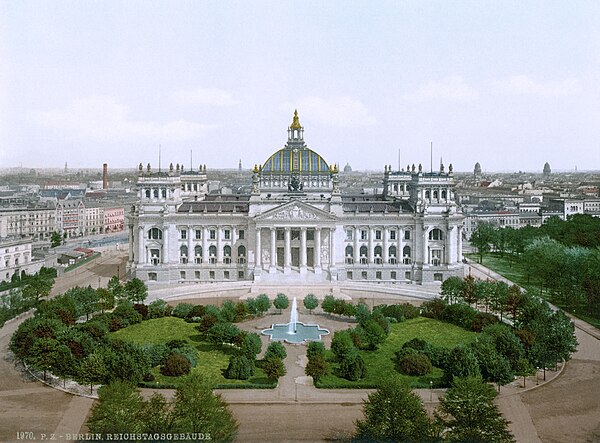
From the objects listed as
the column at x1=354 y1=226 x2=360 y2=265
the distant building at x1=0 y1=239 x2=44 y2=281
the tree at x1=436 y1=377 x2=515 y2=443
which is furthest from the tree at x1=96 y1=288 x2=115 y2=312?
the tree at x1=436 y1=377 x2=515 y2=443

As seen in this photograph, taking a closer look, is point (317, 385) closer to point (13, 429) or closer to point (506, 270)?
point (13, 429)

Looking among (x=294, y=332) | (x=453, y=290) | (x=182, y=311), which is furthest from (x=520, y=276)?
(x=182, y=311)

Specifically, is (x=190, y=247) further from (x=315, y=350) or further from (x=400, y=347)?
(x=315, y=350)

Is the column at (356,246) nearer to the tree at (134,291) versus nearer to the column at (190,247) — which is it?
the column at (190,247)

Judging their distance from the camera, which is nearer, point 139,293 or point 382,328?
point 382,328

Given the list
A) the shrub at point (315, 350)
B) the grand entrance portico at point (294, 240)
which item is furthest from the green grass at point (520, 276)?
the shrub at point (315, 350)

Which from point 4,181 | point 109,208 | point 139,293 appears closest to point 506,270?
point 139,293
